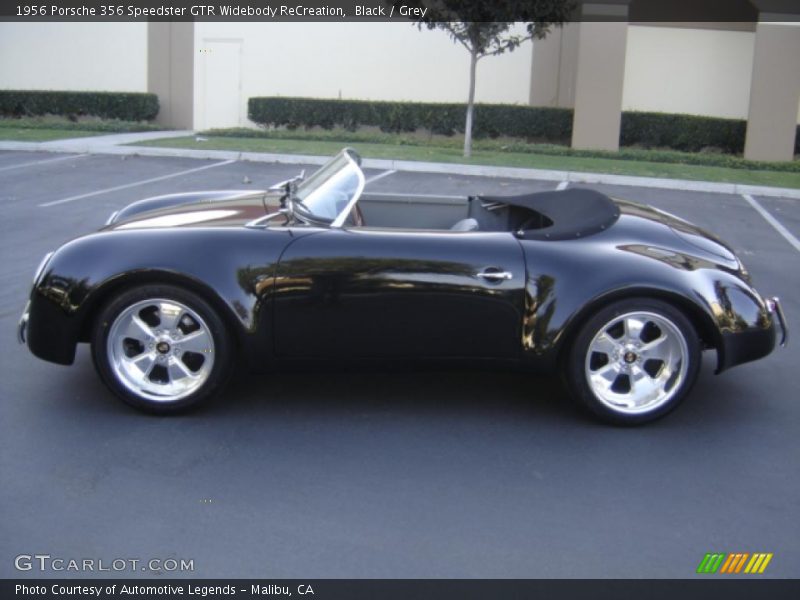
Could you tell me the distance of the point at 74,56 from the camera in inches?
1054

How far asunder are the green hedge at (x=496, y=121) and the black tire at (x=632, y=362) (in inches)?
751

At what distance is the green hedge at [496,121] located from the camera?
74.5 ft

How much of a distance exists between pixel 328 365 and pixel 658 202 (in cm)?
1031

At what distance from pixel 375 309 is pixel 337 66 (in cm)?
2144

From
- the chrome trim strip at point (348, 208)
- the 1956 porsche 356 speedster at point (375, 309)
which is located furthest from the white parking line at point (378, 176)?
the 1956 porsche 356 speedster at point (375, 309)

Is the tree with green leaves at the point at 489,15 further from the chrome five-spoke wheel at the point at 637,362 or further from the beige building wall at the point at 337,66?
the chrome five-spoke wheel at the point at 637,362

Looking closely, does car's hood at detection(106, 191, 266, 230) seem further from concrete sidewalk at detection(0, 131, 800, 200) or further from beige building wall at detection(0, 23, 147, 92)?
beige building wall at detection(0, 23, 147, 92)

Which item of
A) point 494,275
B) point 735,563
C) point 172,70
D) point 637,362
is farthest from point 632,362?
point 172,70

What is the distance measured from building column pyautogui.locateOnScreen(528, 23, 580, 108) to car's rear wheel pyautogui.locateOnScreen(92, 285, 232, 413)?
20262 mm

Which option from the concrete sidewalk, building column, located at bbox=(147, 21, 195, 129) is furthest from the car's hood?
building column, located at bbox=(147, 21, 195, 129)

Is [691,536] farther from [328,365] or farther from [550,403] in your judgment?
[328,365]

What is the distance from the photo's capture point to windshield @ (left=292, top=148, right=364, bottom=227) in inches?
195

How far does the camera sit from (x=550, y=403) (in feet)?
16.8

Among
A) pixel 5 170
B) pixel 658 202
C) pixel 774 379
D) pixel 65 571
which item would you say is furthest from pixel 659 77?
pixel 65 571
